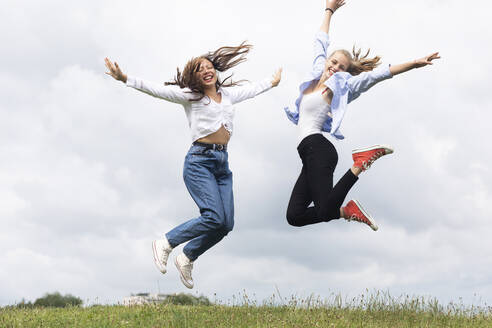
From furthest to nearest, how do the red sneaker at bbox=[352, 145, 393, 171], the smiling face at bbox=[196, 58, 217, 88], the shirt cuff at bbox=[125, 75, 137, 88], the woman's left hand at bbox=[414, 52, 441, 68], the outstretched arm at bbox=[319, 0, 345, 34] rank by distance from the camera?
1. the outstretched arm at bbox=[319, 0, 345, 34]
2. the smiling face at bbox=[196, 58, 217, 88]
3. the shirt cuff at bbox=[125, 75, 137, 88]
4. the red sneaker at bbox=[352, 145, 393, 171]
5. the woman's left hand at bbox=[414, 52, 441, 68]

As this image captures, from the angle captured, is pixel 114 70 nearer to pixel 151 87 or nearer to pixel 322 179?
pixel 151 87

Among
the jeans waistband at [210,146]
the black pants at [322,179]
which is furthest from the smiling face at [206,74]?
the black pants at [322,179]

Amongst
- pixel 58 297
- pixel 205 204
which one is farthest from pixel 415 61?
pixel 58 297

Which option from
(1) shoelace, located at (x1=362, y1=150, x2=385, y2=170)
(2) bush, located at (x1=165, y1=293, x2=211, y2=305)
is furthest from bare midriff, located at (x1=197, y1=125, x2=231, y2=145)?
(2) bush, located at (x1=165, y1=293, x2=211, y2=305)

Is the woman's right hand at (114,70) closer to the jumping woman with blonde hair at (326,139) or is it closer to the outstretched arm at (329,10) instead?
the jumping woman with blonde hair at (326,139)

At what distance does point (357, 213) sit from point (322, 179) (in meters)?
0.83

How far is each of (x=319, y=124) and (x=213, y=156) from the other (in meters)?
1.58

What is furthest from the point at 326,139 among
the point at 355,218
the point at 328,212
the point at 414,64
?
the point at 414,64

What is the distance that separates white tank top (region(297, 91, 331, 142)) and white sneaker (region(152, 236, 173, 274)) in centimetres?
254

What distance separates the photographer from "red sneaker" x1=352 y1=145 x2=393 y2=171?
8117 mm

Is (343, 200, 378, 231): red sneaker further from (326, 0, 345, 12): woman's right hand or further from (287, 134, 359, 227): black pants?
(326, 0, 345, 12): woman's right hand

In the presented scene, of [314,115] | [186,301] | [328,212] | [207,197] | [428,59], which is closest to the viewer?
[428,59]

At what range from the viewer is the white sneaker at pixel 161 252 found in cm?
887

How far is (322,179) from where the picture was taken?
823 centimetres
